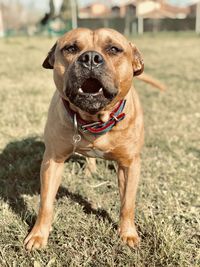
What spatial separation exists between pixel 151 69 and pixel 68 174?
881 cm

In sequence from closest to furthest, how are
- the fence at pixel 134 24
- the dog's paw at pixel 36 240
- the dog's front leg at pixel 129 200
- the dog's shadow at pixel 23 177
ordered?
the dog's paw at pixel 36 240, the dog's front leg at pixel 129 200, the dog's shadow at pixel 23 177, the fence at pixel 134 24

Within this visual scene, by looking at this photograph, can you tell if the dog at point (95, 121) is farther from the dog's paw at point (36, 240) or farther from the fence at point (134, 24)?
the fence at point (134, 24)

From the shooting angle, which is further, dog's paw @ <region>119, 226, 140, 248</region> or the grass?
dog's paw @ <region>119, 226, 140, 248</region>

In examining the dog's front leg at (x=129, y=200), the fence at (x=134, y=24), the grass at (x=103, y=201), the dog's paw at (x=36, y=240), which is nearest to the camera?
the grass at (x=103, y=201)

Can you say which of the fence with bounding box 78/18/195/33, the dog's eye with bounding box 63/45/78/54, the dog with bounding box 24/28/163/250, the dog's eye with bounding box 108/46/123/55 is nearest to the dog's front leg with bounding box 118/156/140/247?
the dog with bounding box 24/28/163/250

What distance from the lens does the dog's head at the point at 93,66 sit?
2.22m

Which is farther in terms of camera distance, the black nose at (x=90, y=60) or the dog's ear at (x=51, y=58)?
the dog's ear at (x=51, y=58)

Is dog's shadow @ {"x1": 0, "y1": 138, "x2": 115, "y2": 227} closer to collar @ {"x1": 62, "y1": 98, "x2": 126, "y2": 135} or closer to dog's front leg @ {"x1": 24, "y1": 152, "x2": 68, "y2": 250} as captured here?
dog's front leg @ {"x1": 24, "y1": 152, "x2": 68, "y2": 250}

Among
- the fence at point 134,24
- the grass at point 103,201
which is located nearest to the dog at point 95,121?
the grass at point 103,201

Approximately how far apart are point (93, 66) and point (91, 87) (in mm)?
224

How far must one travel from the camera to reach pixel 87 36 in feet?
8.19

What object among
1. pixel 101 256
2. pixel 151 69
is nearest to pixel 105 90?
pixel 101 256

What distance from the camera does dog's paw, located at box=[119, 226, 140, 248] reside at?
2.50 m

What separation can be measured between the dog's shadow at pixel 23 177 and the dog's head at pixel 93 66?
102cm
